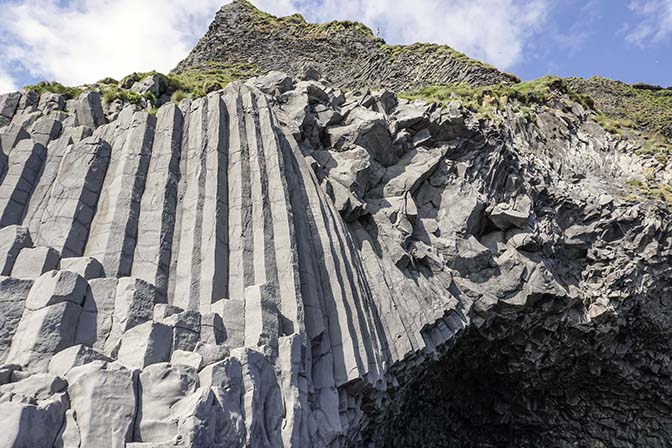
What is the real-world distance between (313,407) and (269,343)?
1.61 meters

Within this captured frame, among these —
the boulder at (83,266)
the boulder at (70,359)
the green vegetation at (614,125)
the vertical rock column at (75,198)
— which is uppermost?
the green vegetation at (614,125)

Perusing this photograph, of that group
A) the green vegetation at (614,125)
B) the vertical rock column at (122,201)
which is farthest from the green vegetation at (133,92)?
the green vegetation at (614,125)

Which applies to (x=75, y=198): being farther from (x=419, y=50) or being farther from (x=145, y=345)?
(x=419, y=50)

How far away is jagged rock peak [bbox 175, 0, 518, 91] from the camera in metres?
30.6

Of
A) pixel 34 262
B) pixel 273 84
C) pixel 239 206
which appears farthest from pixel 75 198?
pixel 273 84

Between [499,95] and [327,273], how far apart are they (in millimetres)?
15762

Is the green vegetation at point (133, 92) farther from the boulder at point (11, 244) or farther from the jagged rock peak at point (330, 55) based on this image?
the jagged rock peak at point (330, 55)

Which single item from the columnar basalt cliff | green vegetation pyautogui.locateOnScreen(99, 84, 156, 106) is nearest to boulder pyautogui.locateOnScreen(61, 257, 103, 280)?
the columnar basalt cliff

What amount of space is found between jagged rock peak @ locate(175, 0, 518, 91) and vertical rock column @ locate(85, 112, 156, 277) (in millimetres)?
19694

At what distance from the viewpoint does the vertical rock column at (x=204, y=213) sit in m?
8.71

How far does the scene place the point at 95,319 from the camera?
23.3 ft

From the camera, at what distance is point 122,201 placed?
372 inches

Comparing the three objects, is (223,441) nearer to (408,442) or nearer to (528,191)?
(408,442)

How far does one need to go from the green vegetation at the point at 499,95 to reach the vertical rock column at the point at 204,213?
32.9ft
